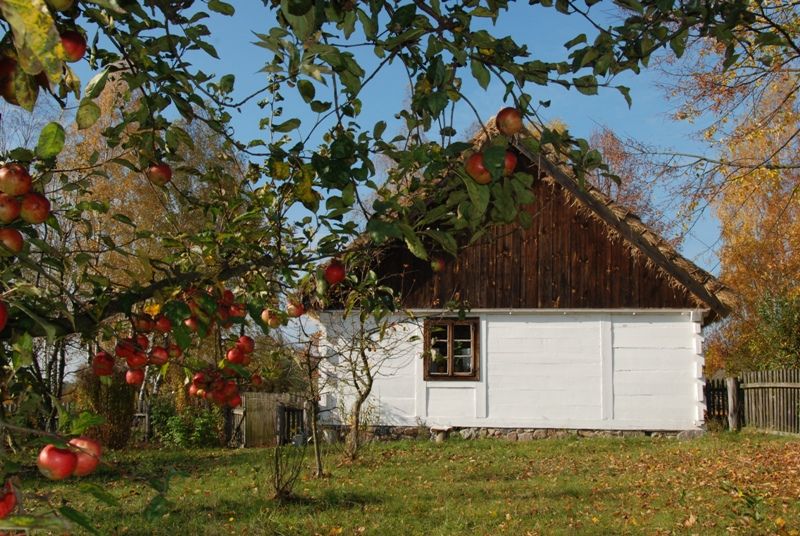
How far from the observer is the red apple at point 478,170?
177cm

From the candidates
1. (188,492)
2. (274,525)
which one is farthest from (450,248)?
(188,492)

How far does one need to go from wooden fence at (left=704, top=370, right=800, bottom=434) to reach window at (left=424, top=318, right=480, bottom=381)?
515 centimetres

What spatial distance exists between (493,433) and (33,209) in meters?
11.9

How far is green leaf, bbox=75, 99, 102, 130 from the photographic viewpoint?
57.3 inches

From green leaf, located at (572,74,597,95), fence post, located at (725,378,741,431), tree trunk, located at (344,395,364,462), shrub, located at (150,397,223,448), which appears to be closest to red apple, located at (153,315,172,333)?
green leaf, located at (572,74,597,95)

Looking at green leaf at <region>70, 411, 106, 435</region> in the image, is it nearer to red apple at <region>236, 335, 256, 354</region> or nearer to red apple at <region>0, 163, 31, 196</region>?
red apple at <region>0, 163, 31, 196</region>

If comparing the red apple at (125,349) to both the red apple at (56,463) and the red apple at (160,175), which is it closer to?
the red apple at (160,175)

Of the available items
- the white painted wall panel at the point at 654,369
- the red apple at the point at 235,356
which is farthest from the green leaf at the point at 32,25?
the white painted wall panel at the point at 654,369

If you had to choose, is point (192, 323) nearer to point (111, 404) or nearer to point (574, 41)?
point (574, 41)

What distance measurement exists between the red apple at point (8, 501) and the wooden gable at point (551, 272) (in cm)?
1178

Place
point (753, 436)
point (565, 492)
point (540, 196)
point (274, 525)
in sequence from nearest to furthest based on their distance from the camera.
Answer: point (274, 525)
point (565, 492)
point (753, 436)
point (540, 196)

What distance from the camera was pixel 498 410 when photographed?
1291 centimetres

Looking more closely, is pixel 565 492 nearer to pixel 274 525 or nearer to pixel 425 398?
pixel 274 525

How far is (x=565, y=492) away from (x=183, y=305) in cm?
651
